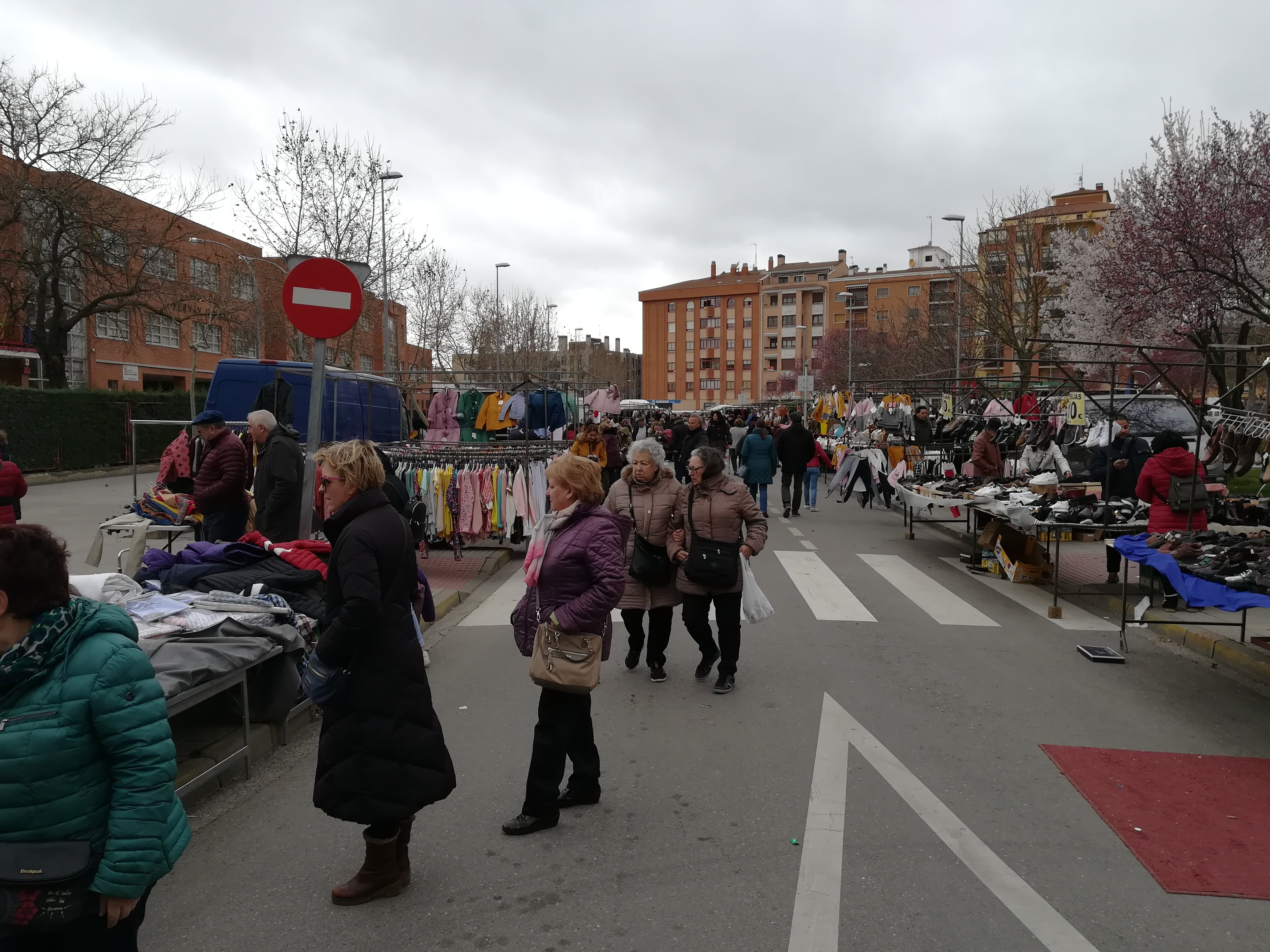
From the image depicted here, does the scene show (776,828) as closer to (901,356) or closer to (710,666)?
(710,666)

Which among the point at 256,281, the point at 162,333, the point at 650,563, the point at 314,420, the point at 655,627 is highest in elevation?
the point at 256,281

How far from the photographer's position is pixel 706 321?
373 feet

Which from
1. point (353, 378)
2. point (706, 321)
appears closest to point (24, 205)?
point (353, 378)

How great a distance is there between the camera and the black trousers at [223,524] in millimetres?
7531

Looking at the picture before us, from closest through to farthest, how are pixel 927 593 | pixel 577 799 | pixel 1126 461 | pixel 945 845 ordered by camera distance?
pixel 945 845 → pixel 577 799 → pixel 927 593 → pixel 1126 461

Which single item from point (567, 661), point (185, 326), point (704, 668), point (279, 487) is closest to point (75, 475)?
point (185, 326)

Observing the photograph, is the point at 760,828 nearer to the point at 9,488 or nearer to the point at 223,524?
the point at 223,524

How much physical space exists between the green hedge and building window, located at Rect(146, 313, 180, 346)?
11.0 metres

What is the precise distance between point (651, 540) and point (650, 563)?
0.17 metres

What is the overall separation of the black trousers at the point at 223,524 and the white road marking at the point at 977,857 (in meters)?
5.63

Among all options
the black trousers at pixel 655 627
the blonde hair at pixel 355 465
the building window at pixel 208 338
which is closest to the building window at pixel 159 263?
the building window at pixel 208 338

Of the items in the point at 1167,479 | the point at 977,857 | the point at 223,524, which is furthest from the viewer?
the point at 1167,479

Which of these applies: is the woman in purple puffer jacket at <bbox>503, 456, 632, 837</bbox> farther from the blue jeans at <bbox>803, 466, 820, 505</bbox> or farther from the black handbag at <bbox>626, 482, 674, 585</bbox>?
the blue jeans at <bbox>803, 466, 820, 505</bbox>

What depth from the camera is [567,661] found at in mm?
3857
